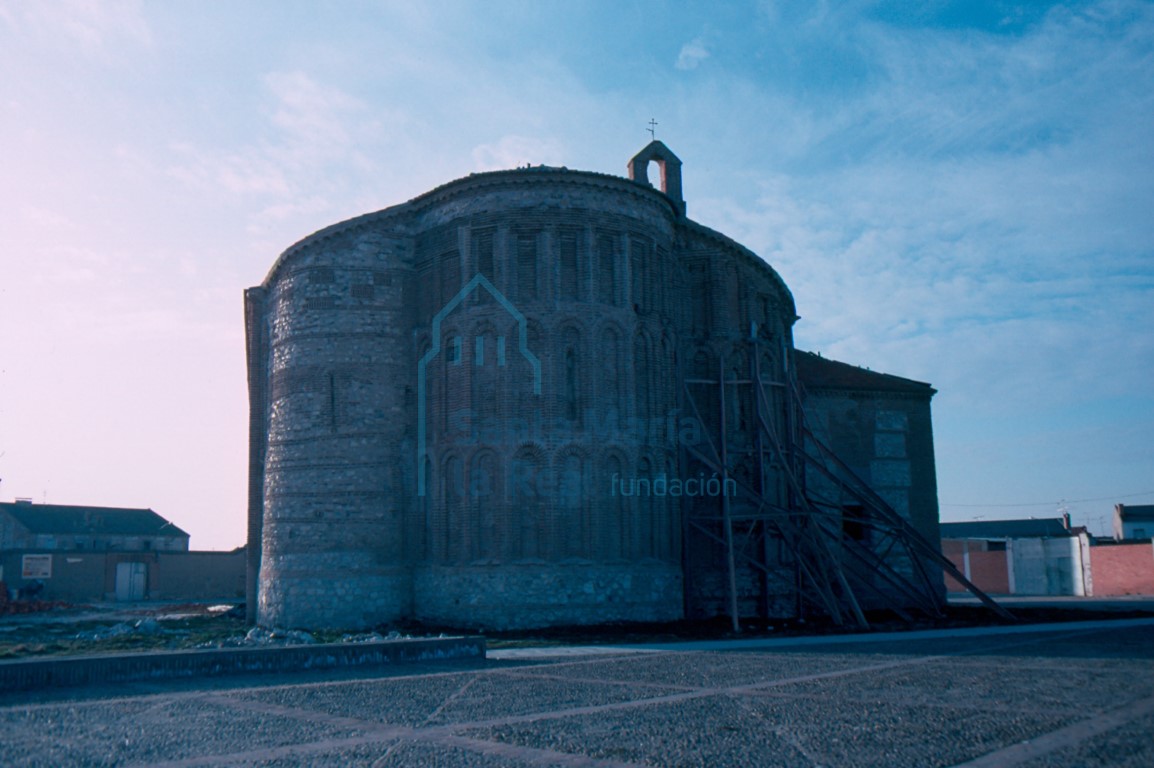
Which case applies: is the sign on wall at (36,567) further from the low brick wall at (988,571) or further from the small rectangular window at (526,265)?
the low brick wall at (988,571)

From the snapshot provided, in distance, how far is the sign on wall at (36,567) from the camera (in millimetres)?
43156

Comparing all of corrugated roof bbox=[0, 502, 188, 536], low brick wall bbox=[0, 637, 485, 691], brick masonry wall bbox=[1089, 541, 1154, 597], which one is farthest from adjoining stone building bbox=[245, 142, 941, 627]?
corrugated roof bbox=[0, 502, 188, 536]

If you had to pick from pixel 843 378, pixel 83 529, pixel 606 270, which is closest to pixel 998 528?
pixel 843 378

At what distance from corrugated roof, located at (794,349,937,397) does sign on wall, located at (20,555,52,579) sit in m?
35.2

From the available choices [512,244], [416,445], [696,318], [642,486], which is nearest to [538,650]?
[642,486]

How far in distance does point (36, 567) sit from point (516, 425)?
107 ft

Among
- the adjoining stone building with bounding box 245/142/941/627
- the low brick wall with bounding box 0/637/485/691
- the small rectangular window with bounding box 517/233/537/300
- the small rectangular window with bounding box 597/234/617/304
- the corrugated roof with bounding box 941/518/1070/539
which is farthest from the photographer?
the corrugated roof with bounding box 941/518/1070/539

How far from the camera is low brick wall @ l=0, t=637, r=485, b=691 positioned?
1165cm

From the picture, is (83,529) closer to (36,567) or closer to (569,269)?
(36,567)

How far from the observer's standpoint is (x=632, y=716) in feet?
30.2

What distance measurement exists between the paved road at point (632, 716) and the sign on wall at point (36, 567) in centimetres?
3703

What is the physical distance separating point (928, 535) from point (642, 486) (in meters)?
14.5

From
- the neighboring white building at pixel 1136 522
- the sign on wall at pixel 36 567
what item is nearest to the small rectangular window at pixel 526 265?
the sign on wall at pixel 36 567

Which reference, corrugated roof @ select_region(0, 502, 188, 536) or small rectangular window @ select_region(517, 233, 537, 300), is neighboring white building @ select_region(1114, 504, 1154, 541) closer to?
small rectangular window @ select_region(517, 233, 537, 300)
